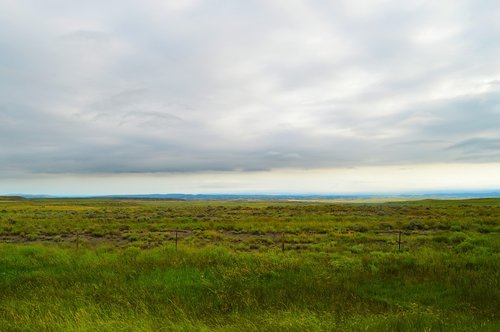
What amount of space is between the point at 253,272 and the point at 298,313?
4080 mm

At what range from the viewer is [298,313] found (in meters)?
7.77

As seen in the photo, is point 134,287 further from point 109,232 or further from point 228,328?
point 109,232

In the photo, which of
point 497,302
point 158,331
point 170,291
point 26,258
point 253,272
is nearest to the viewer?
point 158,331

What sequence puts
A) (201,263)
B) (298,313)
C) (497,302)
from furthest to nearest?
(201,263) < (497,302) < (298,313)

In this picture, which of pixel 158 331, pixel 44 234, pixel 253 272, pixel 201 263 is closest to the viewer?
pixel 158 331

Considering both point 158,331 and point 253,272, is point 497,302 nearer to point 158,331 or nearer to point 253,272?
point 253,272

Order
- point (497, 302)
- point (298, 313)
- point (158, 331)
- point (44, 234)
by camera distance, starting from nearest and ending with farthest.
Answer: point (158, 331) < point (298, 313) < point (497, 302) < point (44, 234)

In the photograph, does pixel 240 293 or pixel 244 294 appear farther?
pixel 244 294

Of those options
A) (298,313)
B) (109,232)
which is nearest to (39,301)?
(298,313)

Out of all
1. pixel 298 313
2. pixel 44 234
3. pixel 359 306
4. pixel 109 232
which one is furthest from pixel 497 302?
pixel 44 234

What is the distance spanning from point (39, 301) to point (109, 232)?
993 inches

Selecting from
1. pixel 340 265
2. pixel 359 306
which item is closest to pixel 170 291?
pixel 359 306

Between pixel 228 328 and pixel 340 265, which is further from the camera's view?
pixel 340 265

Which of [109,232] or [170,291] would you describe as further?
[109,232]
